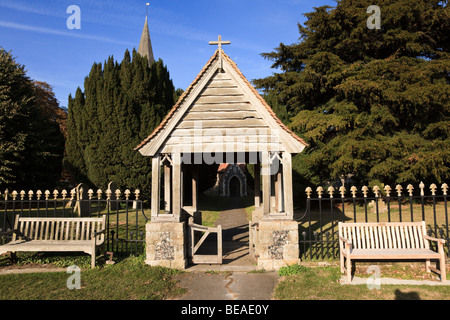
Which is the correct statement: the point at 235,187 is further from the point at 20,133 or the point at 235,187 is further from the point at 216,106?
the point at 216,106

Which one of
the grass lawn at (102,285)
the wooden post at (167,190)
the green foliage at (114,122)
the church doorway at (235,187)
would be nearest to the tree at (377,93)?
the green foliage at (114,122)

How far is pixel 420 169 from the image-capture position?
1590 centimetres

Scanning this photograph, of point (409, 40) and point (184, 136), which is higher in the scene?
point (409, 40)

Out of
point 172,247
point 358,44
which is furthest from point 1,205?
point 358,44

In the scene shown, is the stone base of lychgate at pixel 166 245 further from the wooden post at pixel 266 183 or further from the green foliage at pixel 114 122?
the green foliage at pixel 114 122

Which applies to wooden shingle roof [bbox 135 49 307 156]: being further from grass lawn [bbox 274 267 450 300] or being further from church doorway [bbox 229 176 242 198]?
church doorway [bbox 229 176 242 198]

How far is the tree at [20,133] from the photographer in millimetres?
17875

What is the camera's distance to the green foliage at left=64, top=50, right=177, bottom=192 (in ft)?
60.2

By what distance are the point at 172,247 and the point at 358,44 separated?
719 inches

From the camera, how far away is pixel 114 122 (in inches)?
734

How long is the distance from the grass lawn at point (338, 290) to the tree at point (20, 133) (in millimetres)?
18435


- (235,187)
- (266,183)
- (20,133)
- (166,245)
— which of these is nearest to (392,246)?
(266,183)
